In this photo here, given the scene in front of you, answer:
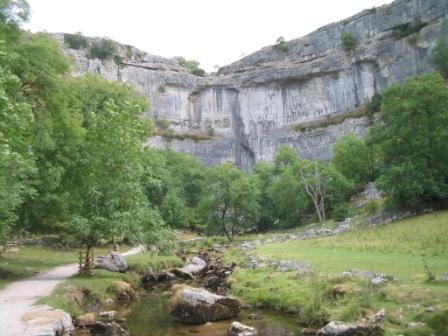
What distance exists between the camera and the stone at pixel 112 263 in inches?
900

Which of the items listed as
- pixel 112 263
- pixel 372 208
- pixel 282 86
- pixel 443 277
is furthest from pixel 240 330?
pixel 282 86

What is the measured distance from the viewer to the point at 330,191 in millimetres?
59500

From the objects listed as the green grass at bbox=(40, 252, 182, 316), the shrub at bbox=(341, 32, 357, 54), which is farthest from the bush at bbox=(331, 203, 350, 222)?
the shrub at bbox=(341, 32, 357, 54)

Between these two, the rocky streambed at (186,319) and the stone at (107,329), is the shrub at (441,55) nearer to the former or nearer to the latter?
the rocky streambed at (186,319)

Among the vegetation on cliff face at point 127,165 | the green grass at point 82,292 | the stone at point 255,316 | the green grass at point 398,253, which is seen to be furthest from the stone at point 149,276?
the stone at point 255,316

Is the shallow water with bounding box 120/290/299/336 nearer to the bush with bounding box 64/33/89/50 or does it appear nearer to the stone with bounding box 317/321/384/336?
the stone with bounding box 317/321/384/336

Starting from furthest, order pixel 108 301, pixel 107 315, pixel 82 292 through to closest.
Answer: pixel 108 301
pixel 82 292
pixel 107 315

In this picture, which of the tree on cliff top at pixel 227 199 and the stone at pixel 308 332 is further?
the tree on cliff top at pixel 227 199

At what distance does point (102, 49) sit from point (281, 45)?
3561cm

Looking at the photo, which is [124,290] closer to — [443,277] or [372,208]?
[443,277]

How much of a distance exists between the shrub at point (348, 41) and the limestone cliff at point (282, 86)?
72 cm

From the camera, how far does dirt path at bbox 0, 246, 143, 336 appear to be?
11078 mm

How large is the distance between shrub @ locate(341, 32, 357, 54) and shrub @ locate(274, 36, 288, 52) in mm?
13105

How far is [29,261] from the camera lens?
25219 millimetres
